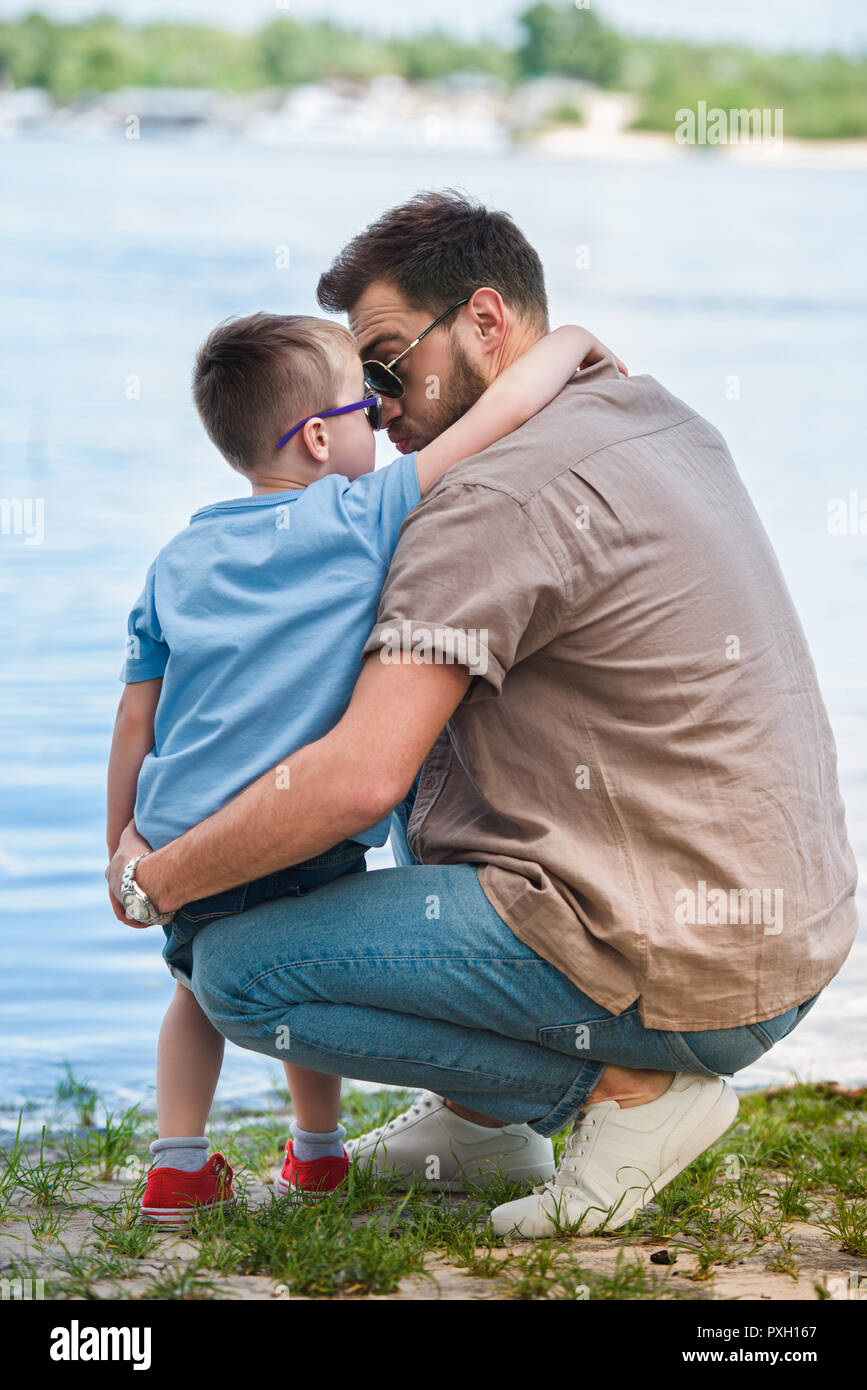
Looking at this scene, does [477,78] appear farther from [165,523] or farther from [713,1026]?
[713,1026]

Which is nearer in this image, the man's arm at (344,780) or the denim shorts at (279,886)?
the man's arm at (344,780)

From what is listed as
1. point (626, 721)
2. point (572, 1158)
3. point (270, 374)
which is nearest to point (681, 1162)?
point (572, 1158)

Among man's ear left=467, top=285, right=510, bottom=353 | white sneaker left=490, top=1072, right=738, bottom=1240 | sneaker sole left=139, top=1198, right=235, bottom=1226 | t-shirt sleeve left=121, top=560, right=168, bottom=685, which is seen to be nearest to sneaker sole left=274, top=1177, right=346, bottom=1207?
sneaker sole left=139, top=1198, right=235, bottom=1226

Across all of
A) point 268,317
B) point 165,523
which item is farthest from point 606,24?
point 268,317

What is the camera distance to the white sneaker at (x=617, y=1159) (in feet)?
7.02

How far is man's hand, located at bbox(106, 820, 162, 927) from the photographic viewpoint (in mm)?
2221

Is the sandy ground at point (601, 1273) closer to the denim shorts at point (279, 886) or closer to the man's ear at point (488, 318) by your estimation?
the denim shorts at point (279, 886)

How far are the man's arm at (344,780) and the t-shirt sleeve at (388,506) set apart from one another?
8.1 inches

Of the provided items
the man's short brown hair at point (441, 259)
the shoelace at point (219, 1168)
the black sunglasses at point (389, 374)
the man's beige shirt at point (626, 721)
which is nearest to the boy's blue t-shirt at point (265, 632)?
the man's beige shirt at point (626, 721)

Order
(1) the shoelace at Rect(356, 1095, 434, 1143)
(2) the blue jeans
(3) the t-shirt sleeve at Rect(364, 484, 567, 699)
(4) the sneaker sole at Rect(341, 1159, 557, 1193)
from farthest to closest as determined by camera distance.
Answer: (1) the shoelace at Rect(356, 1095, 434, 1143) < (4) the sneaker sole at Rect(341, 1159, 557, 1193) < (2) the blue jeans < (3) the t-shirt sleeve at Rect(364, 484, 567, 699)

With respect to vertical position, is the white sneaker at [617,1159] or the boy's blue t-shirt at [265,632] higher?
the boy's blue t-shirt at [265,632]

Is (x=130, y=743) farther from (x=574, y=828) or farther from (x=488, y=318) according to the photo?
(x=488, y=318)

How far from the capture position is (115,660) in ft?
21.5

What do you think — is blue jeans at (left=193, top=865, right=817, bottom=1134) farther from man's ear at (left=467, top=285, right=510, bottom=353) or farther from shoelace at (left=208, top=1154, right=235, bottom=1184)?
man's ear at (left=467, top=285, right=510, bottom=353)
